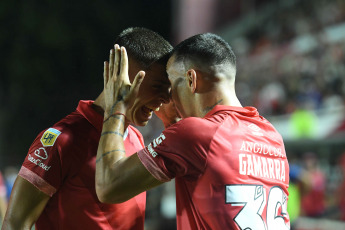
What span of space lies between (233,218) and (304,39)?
12.2 meters

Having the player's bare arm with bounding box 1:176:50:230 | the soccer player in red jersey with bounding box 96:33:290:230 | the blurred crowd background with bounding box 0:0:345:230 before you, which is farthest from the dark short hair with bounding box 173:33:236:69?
the blurred crowd background with bounding box 0:0:345:230

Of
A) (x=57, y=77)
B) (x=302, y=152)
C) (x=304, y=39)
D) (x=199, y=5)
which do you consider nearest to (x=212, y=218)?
(x=302, y=152)

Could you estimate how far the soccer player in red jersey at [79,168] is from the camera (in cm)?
262

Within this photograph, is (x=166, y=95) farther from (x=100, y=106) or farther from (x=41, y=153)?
(x=41, y=153)

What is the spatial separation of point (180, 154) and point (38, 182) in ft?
2.52

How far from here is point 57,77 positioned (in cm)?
2158

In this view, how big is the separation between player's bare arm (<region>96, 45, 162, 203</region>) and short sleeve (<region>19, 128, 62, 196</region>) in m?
0.24

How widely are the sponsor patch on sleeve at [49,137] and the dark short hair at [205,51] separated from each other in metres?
0.79

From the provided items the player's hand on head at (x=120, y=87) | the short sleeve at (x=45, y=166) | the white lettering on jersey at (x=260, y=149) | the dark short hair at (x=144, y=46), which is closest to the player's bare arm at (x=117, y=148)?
the player's hand on head at (x=120, y=87)

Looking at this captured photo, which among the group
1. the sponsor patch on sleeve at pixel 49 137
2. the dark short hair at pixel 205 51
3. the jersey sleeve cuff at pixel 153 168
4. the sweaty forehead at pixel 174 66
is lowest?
the jersey sleeve cuff at pixel 153 168

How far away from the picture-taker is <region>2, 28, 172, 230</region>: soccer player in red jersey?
262 cm

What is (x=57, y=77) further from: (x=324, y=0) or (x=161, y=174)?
(x=161, y=174)

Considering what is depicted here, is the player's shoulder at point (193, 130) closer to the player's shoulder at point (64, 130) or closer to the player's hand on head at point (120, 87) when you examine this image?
the player's hand on head at point (120, 87)

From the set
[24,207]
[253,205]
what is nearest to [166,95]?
[253,205]
